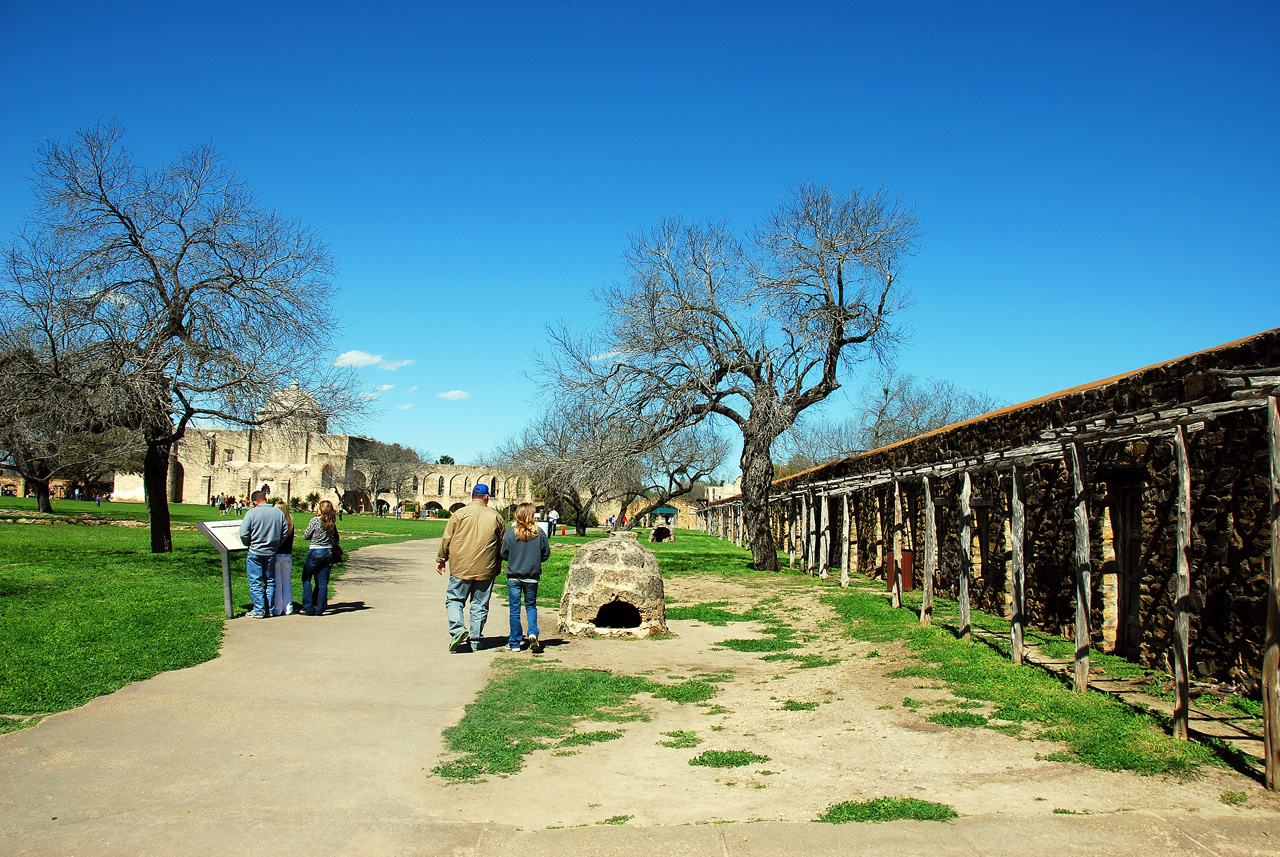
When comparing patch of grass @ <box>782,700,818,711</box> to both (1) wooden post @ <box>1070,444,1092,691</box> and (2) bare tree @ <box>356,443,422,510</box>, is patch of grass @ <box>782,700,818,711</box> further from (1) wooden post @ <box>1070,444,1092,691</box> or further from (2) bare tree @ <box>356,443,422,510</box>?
(2) bare tree @ <box>356,443,422,510</box>

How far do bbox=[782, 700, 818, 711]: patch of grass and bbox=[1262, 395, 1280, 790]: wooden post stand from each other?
124 inches

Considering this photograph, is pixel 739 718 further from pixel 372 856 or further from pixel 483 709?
pixel 372 856

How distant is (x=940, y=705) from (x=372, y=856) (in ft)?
15.4

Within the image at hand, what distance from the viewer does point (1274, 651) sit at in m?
4.76

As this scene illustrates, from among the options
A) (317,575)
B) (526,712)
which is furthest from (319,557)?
(526,712)

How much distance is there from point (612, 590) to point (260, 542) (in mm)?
4444

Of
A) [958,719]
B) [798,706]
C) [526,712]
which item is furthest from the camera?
[798,706]

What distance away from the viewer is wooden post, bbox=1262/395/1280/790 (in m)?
4.63

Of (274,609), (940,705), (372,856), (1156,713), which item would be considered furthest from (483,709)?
(274,609)

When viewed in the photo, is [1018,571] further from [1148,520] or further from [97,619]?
[97,619]

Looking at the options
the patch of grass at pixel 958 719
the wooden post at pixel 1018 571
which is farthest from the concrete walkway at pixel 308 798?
the wooden post at pixel 1018 571

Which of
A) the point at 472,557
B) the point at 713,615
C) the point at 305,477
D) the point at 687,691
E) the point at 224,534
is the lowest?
the point at 713,615

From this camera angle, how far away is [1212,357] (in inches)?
269

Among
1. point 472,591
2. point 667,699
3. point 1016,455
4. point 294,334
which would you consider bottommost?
point 667,699
